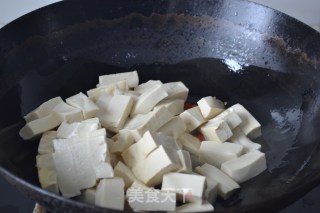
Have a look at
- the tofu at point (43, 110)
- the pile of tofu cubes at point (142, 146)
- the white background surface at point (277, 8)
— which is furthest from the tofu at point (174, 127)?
the white background surface at point (277, 8)

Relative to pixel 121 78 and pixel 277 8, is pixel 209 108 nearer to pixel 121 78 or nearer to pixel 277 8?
pixel 121 78

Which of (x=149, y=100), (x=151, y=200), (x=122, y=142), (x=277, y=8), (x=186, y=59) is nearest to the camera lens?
(x=151, y=200)

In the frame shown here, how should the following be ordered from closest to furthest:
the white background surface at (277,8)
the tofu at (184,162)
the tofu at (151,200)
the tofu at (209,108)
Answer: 1. the tofu at (151,200)
2. the tofu at (184,162)
3. the tofu at (209,108)
4. the white background surface at (277,8)

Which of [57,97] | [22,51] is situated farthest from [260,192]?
[22,51]

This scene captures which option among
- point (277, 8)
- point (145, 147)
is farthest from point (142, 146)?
point (277, 8)

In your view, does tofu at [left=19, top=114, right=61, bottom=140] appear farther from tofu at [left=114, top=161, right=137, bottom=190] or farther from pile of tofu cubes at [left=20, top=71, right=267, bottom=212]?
tofu at [left=114, top=161, right=137, bottom=190]

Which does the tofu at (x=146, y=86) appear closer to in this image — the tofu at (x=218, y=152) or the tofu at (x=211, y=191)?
the tofu at (x=218, y=152)

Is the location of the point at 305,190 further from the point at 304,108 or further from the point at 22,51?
the point at 22,51
